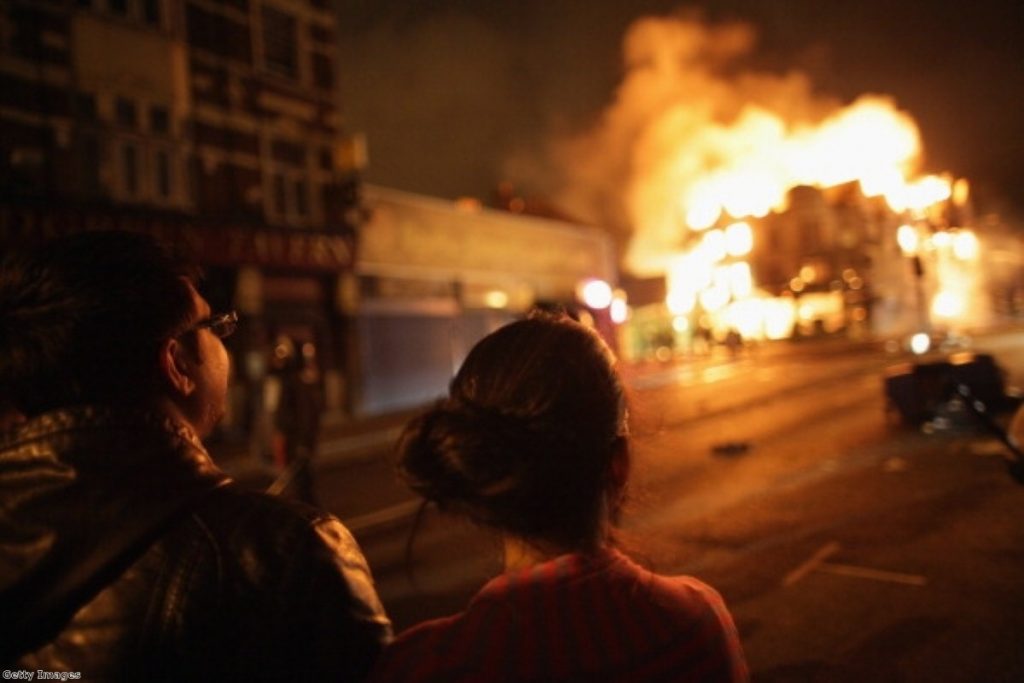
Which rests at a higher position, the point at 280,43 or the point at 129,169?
the point at 280,43

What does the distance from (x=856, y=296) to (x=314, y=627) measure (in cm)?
4224

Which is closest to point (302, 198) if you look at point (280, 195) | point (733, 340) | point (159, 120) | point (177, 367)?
point (280, 195)

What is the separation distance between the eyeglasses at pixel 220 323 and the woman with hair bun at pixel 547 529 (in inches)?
19.9

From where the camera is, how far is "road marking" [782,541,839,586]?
16.0ft

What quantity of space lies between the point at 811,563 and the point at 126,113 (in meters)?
17.1

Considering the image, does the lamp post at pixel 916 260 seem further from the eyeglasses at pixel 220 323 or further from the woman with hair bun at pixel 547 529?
the eyeglasses at pixel 220 323

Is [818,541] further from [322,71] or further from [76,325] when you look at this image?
[322,71]

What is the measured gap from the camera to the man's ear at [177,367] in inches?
51.1

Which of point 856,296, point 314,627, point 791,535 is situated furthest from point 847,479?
point 856,296

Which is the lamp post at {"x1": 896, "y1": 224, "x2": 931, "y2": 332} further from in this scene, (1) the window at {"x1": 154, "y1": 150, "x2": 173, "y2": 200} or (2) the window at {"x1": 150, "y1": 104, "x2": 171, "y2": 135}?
(2) the window at {"x1": 150, "y1": 104, "x2": 171, "y2": 135}

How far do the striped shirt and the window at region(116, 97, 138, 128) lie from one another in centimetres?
1784

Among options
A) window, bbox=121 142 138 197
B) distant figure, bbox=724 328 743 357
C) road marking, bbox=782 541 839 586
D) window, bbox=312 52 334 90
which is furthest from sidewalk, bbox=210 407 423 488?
distant figure, bbox=724 328 743 357

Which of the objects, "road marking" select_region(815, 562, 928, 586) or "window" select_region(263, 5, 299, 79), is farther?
"window" select_region(263, 5, 299, 79)

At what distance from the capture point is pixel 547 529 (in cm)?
124
